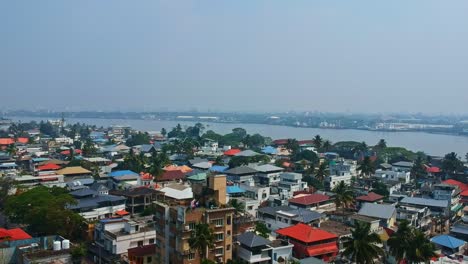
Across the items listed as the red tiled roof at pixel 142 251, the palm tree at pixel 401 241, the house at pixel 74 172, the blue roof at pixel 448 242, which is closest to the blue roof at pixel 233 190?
the red tiled roof at pixel 142 251

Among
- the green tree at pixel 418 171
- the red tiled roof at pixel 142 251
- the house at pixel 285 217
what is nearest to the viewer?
the red tiled roof at pixel 142 251

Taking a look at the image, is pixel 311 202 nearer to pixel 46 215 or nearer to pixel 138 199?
pixel 138 199

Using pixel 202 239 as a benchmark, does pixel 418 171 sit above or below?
below

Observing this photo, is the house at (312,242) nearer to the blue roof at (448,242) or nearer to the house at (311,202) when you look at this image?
the blue roof at (448,242)

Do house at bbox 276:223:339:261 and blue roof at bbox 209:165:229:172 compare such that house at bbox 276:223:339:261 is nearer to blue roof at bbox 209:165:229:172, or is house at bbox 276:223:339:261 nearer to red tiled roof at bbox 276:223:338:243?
red tiled roof at bbox 276:223:338:243

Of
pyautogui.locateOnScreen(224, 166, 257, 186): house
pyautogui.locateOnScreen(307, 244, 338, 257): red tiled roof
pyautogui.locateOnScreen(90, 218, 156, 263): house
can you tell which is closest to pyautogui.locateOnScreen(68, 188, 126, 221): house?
pyautogui.locateOnScreen(90, 218, 156, 263): house

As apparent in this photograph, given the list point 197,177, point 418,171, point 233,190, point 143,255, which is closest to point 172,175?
point 197,177
